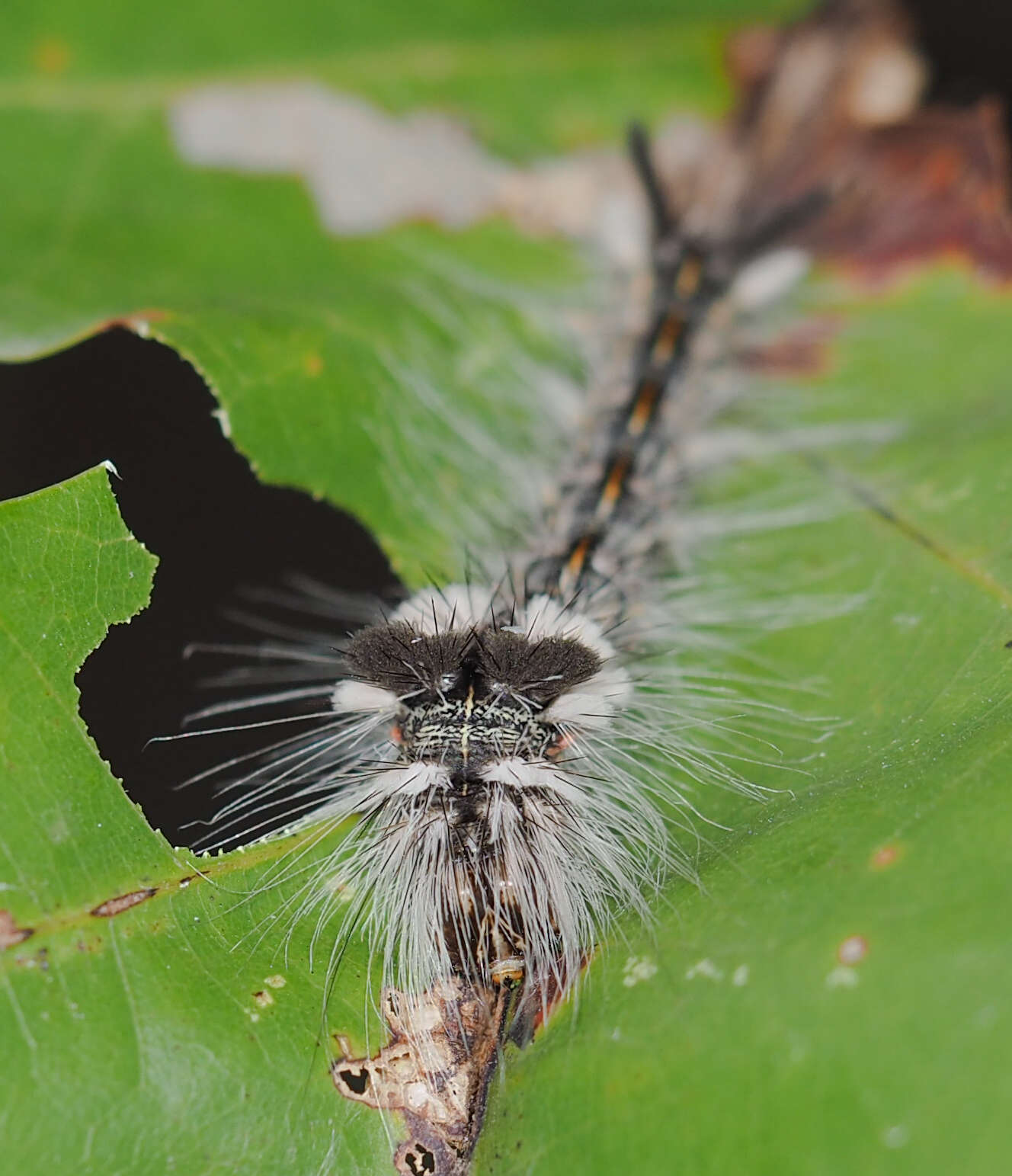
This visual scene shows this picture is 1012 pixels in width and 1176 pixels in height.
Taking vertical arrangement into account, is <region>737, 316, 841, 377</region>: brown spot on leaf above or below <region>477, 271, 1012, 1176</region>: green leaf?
above

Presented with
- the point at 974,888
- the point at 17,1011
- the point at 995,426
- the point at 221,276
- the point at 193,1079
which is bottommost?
the point at 974,888

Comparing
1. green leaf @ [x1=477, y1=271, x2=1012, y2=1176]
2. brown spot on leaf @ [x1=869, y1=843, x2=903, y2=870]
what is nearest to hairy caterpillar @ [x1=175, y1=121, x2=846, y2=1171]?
green leaf @ [x1=477, y1=271, x2=1012, y2=1176]

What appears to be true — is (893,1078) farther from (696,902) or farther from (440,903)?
(440,903)

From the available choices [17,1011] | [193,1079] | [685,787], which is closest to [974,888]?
[685,787]

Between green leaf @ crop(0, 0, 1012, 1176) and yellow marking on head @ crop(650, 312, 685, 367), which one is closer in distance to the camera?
green leaf @ crop(0, 0, 1012, 1176)

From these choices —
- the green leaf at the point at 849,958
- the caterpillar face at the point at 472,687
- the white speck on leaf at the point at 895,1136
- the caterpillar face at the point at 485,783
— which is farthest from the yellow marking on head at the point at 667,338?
the white speck on leaf at the point at 895,1136

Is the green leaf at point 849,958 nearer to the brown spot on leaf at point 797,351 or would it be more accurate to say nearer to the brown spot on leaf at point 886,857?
the brown spot on leaf at point 886,857

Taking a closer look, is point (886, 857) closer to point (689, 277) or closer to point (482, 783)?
point (482, 783)

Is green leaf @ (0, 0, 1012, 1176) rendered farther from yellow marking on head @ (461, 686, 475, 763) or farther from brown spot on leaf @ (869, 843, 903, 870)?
yellow marking on head @ (461, 686, 475, 763)

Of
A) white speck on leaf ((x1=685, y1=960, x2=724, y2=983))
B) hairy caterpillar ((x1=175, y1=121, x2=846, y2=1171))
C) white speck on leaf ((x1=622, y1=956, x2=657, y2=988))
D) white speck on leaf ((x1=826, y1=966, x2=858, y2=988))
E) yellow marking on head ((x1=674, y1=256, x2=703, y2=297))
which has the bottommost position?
white speck on leaf ((x1=826, y1=966, x2=858, y2=988))
